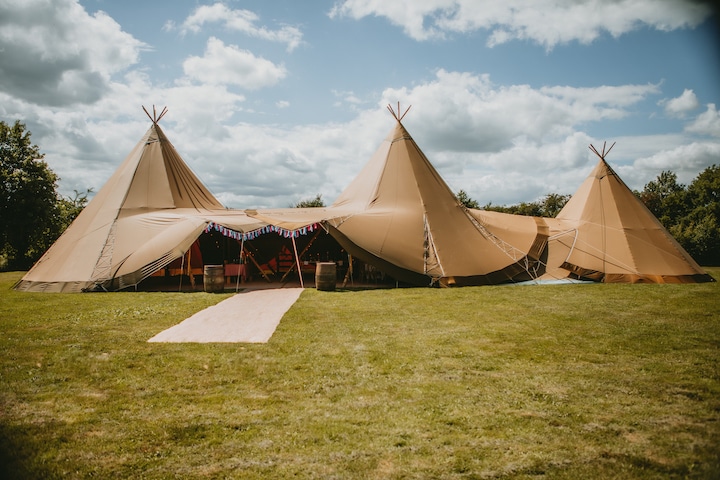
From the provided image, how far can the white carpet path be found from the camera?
5.98 metres

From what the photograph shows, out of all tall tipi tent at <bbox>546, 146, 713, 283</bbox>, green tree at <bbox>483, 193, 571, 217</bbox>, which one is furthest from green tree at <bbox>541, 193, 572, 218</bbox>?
tall tipi tent at <bbox>546, 146, 713, 283</bbox>

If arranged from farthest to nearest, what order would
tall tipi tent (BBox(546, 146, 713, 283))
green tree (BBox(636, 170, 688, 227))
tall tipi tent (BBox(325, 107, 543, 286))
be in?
green tree (BBox(636, 170, 688, 227))
tall tipi tent (BBox(546, 146, 713, 283))
tall tipi tent (BBox(325, 107, 543, 286))

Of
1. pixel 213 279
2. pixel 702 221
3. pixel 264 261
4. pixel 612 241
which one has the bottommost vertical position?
pixel 213 279

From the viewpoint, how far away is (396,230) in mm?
12320

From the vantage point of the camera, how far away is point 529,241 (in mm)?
13695

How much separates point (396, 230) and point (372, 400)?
8.81m

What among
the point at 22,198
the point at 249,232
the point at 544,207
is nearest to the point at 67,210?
the point at 22,198

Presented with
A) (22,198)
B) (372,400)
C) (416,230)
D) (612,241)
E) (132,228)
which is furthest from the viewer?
(22,198)

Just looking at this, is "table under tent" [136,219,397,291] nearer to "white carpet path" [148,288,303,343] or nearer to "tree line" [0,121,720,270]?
"white carpet path" [148,288,303,343]

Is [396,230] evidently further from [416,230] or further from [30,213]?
[30,213]

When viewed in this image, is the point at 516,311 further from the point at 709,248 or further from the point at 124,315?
the point at 709,248

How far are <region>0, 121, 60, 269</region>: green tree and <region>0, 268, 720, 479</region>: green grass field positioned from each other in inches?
663

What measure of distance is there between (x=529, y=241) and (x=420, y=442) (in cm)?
1196

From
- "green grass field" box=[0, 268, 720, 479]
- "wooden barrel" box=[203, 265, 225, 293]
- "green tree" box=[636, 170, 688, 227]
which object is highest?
"green tree" box=[636, 170, 688, 227]
